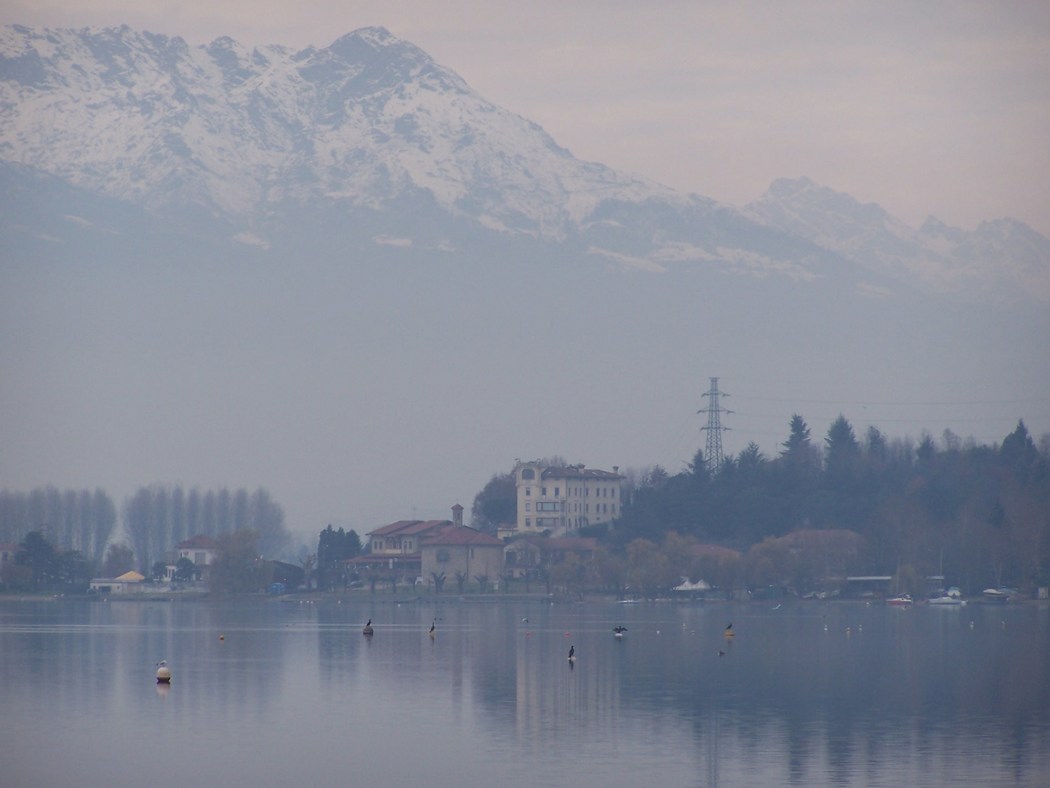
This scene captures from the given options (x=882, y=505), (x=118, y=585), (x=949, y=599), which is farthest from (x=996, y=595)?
(x=118, y=585)

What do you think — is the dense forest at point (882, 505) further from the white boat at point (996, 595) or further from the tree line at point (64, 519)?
the tree line at point (64, 519)

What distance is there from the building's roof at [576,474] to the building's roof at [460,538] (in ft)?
64.3

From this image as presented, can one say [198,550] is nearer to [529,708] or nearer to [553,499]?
[553,499]

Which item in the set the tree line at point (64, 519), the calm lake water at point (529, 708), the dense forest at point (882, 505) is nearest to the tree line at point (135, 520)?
the tree line at point (64, 519)

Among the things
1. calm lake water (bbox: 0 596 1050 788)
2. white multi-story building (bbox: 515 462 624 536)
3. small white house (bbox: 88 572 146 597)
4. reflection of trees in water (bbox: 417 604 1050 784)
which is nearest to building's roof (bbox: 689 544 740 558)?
white multi-story building (bbox: 515 462 624 536)

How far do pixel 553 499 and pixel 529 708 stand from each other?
131 metres

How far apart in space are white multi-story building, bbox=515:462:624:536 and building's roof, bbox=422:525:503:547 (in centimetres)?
1530

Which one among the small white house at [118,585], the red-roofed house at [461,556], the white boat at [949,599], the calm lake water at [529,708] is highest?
the red-roofed house at [461,556]

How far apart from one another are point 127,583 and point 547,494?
1652 inches

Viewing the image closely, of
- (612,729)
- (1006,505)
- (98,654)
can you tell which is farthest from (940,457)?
(612,729)

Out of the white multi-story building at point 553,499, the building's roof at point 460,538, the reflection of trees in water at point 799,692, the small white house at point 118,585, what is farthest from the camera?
the white multi-story building at point 553,499

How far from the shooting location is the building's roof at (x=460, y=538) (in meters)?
→ 152

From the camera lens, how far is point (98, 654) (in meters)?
65.1

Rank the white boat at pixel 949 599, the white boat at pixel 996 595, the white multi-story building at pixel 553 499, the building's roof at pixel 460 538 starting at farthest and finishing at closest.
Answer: the white multi-story building at pixel 553 499, the building's roof at pixel 460 538, the white boat at pixel 996 595, the white boat at pixel 949 599
